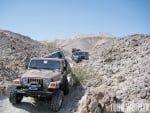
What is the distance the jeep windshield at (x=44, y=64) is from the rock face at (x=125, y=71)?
206 centimetres

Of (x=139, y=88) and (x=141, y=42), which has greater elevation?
(x=141, y=42)

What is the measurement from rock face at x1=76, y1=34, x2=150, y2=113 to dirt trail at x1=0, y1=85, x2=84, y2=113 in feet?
3.08

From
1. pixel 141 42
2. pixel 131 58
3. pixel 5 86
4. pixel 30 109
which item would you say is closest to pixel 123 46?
pixel 141 42

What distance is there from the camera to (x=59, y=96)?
43.2ft

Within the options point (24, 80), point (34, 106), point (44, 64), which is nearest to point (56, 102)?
point (34, 106)

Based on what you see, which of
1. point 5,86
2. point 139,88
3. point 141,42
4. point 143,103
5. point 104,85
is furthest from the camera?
point 141,42

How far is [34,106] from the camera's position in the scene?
45.6 feet

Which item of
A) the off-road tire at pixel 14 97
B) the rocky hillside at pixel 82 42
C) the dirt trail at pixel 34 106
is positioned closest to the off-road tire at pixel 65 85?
the dirt trail at pixel 34 106

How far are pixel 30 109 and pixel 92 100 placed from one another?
2.88m

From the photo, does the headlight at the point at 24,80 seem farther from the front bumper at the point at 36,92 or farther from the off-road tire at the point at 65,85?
the off-road tire at the point at 65,85

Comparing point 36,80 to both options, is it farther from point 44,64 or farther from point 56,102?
point 44,64

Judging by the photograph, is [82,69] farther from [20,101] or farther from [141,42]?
[20,101]

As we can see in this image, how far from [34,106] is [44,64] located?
2.09 meters

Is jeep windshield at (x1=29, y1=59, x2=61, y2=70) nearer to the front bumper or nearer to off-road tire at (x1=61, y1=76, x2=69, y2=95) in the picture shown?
off-road tire at (x1=61, y1=76, x2=69, y2=95)
